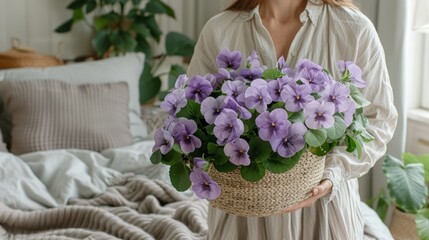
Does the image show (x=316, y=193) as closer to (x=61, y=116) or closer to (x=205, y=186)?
(x=205, y=186)

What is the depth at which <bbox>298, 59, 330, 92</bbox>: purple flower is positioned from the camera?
123 cm

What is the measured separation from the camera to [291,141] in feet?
3.88

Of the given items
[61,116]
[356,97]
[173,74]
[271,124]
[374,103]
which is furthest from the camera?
[173,74]

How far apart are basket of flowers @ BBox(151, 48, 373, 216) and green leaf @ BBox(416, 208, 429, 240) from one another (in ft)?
4.15

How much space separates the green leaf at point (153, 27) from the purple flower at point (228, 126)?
8.34 feet

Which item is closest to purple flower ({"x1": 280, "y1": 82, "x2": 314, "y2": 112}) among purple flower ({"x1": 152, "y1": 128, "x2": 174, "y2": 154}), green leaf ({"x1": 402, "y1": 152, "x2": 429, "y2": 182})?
purple flower ({"x1": 152, "y1": 128, "x2": 174, "y2": 154})

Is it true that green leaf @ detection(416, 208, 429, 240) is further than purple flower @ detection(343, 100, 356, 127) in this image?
Yes

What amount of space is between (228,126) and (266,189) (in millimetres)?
145

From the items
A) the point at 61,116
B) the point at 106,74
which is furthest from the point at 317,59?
the point at 106,74

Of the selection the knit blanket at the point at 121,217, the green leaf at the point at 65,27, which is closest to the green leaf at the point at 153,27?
the green leaf at the point at 65,27

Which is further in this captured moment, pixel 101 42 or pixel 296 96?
pixel 101 42

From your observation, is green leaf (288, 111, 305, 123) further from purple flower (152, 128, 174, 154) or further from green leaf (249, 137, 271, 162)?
purple flower (152, 128, 174, 154)

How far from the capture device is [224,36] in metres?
1.61

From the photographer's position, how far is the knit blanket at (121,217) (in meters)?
2.16
